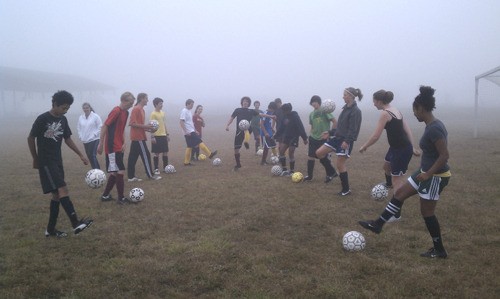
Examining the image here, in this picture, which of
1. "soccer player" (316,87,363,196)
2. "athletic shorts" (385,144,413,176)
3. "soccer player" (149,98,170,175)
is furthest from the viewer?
"soccer player" (149,98,170,175)

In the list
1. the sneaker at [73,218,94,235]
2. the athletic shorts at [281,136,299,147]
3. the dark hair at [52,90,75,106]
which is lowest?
the sneaker at [73,218,94,235]

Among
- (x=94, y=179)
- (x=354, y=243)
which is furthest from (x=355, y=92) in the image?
(x=94, y=179)

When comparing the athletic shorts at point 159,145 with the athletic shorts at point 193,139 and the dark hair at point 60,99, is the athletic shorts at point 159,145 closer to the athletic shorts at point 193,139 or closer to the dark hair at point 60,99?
the athletic shorts at point 193,139

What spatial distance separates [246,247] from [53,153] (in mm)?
3247

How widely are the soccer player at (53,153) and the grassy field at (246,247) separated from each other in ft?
1.35

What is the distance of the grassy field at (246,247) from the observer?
4.07 meters

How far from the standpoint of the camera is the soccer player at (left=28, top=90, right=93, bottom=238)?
5406mm

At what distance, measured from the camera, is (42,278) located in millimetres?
4293

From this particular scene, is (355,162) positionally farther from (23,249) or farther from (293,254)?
(23,249)

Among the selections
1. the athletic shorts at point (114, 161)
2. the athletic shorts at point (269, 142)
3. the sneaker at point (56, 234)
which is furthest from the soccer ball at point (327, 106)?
the sneaker at point (56, 234)

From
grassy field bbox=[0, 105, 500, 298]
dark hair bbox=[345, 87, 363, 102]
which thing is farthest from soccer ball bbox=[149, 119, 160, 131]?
dark hair bbox=[345, 87, 363, 102]

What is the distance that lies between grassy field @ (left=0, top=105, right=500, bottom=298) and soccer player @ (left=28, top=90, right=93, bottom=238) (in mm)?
410

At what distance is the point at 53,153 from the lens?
18.2 ft

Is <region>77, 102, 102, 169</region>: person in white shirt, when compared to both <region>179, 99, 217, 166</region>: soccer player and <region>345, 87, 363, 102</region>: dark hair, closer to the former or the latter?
<region>179, 99, 217, 166</region>: soccer player
